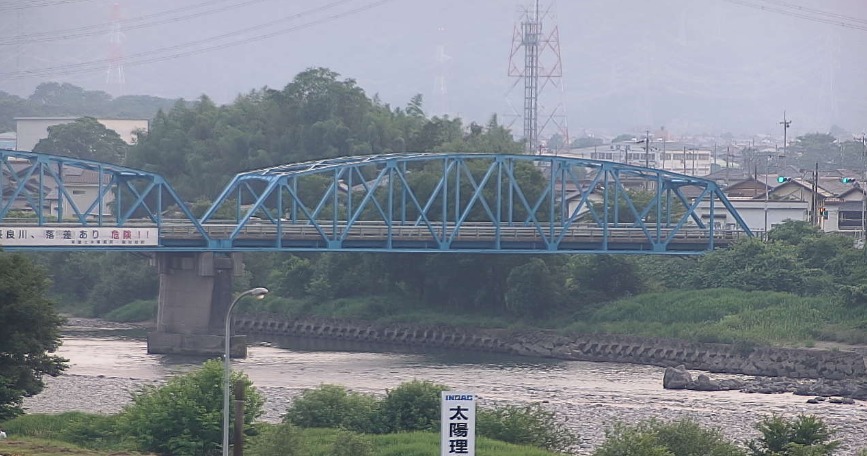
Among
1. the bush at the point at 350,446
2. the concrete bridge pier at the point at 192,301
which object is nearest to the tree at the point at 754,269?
the concrete bridge pier at the point at 192,301

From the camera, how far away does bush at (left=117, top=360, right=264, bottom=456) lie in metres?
38.4

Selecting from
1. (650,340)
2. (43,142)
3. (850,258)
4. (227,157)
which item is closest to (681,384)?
(650,340)

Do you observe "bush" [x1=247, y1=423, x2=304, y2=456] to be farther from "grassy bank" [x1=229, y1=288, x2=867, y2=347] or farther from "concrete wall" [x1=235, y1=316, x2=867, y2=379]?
"grassy bank" [x1=229, y1=288, x2=867, y2=347]

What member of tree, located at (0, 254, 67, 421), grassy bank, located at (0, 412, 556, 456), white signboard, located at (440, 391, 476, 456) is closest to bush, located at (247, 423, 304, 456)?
grassy bank, located at (0, 412, 556, 456)

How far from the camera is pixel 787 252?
238 ft

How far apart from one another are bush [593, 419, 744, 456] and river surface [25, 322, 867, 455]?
416 cm

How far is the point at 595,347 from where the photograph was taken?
224 feet

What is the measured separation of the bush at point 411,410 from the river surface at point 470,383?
3.91m

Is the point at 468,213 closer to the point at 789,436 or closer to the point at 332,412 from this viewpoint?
the point at 332,412

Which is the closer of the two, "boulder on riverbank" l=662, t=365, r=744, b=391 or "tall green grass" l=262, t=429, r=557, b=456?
"tall green grass" l=262, t=429, r=557, b=456

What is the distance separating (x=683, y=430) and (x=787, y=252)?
37157mm

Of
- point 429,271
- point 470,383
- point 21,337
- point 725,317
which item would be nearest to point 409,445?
point 21,337

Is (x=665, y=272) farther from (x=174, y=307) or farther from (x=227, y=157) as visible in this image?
(x=227, y=157)

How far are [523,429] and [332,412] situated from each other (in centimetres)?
557
